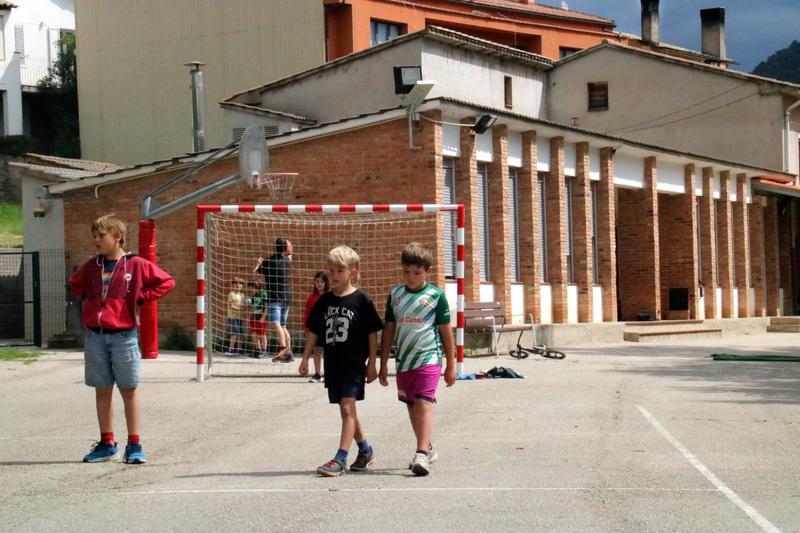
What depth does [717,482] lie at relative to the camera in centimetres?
873

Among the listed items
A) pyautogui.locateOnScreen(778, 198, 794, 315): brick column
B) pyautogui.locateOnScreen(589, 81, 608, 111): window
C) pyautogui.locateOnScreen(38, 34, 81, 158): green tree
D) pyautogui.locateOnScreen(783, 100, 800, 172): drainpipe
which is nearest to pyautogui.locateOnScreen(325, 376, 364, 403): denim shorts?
pyautogui.locateOnScreen(589, 81, 608, 111): window

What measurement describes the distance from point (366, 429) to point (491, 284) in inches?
557

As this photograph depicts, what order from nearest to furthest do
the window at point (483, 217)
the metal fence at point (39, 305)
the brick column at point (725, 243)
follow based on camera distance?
the metal fence at point (39, 305) → the window at point (483, 217) → the brick column at point (725, 243)

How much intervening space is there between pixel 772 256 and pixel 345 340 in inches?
1384

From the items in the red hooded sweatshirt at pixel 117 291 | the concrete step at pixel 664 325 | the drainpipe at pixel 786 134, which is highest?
the drainpipe at pixel 786 134

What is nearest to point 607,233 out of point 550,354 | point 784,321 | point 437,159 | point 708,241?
point 708,241

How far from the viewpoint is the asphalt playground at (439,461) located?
24.8 ft

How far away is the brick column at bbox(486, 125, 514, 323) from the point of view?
1014 inches

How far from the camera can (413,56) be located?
33.3m

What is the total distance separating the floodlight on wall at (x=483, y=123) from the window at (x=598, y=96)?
1967cm

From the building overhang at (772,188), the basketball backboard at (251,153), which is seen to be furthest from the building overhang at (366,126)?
the building overhang at (772,188)

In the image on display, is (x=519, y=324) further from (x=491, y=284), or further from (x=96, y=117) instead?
(x=96, y=117)

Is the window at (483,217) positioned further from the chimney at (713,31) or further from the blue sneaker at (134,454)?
the chimney at (713,31)

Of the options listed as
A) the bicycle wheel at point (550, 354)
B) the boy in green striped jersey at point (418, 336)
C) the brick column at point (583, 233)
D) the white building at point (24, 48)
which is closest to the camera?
the boy in green striped jersey at point (418, 336)
